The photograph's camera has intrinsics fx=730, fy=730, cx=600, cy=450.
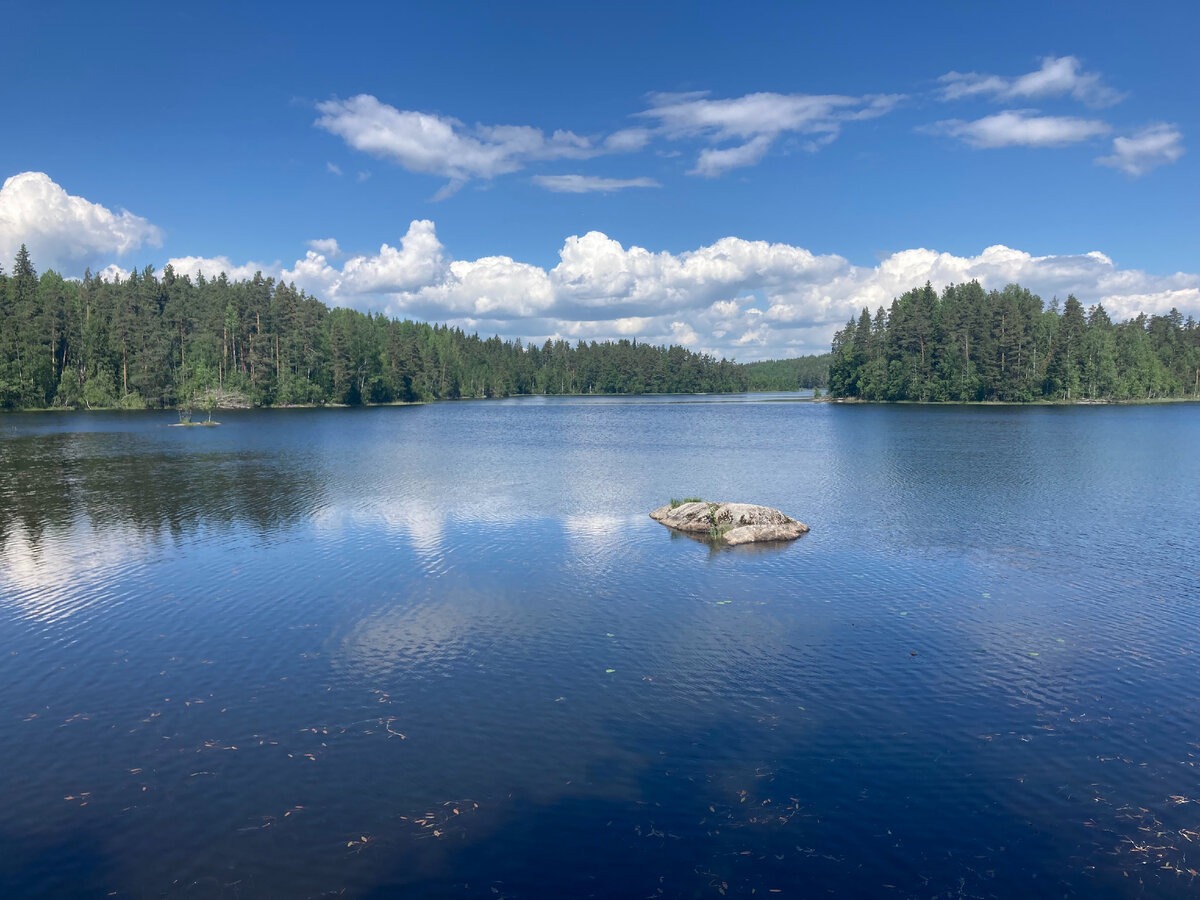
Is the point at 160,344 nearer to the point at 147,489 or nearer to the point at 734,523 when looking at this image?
the point at 147,489

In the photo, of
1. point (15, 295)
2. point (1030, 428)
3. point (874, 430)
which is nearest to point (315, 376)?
point (15, 295)

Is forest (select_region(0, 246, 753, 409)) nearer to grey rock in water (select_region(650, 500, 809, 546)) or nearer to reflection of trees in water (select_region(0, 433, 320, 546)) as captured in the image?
reflection of trees in water (select_region(0, 433, 320, 546))

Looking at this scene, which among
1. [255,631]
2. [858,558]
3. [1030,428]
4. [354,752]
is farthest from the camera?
[1030,428]

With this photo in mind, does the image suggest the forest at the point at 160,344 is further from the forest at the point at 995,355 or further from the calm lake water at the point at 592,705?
the forest at the point at 995,355

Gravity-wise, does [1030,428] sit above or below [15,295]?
below

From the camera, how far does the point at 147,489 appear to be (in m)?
53.3

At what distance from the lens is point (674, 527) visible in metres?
40.6

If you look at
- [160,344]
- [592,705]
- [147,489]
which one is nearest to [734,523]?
[592,705]

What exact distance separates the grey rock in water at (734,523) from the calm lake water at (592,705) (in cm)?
148

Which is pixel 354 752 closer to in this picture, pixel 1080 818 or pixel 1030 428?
pixel 1080 818

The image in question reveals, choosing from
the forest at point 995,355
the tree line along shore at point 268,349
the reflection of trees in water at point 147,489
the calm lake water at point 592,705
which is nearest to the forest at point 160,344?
the tree line along shore at point 268,349

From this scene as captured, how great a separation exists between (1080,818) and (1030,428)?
105 m

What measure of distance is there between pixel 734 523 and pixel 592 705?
21.8 metres

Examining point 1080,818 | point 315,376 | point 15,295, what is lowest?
point 1080,818
